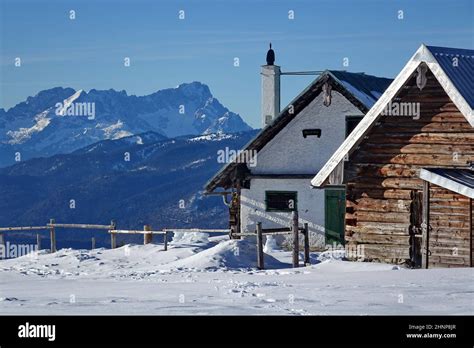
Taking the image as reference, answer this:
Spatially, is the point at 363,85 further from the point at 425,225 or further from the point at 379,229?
the point at 425,225

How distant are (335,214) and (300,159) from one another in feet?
7.88

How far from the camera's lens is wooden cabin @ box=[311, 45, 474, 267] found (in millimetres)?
24656

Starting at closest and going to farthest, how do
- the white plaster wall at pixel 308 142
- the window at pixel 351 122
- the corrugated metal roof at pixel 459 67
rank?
1. the corrugated metal roof at pixel 459 67
2. the window at pixel 351 122
3. the white plaster wall at pixel 308 142

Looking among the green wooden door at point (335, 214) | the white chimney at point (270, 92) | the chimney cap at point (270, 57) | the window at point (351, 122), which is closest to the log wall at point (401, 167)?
the green wooden door at point (335, 214)

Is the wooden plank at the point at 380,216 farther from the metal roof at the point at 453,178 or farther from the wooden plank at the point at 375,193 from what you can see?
the metal roof at the point at 453,178

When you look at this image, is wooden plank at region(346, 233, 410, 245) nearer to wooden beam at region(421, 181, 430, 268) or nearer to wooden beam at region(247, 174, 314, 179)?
wooden beam at region(421, 181, 430, 268)

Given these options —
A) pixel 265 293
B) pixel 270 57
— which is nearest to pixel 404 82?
pixel 265 293

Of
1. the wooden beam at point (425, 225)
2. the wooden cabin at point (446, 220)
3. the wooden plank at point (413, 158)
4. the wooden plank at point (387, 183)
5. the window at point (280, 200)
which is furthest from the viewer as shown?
the window at point (280, 200)

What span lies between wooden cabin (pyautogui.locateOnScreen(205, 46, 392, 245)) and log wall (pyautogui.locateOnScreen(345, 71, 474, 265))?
10854mm

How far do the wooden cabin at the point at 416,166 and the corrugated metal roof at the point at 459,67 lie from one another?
32mm

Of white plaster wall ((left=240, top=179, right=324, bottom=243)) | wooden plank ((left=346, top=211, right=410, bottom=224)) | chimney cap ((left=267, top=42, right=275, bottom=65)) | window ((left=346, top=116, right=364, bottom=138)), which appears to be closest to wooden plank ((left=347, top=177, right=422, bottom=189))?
wooden plank ((left=346, top=211, right=410, bottom=224))

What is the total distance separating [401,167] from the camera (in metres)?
25.9

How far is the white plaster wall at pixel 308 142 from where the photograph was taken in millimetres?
38125
